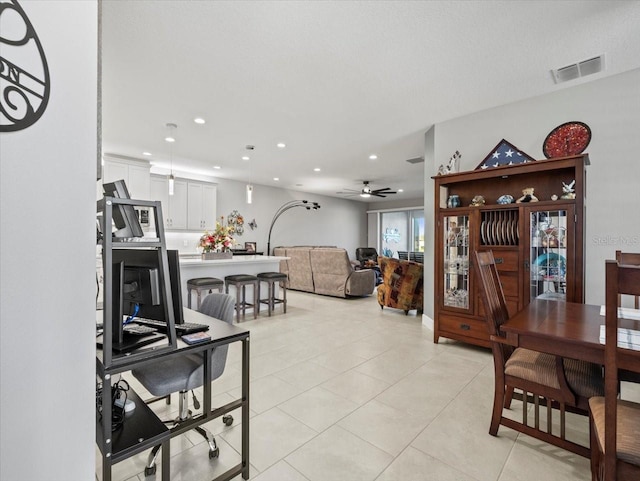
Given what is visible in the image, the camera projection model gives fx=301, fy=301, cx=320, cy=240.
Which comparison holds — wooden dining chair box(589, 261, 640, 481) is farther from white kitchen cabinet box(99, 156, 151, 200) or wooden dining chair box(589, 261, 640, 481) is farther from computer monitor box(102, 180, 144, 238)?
white kitchen cabinet box(99, 156, 151, 200)

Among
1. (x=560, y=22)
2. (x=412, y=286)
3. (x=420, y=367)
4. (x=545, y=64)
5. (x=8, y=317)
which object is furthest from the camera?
(x=412, y=286)

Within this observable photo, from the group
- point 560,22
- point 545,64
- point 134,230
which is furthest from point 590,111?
point 134,230

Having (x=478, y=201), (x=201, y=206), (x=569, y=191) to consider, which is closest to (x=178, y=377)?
(x=478, y=201)

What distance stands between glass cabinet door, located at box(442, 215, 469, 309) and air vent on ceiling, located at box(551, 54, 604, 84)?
1.52 m

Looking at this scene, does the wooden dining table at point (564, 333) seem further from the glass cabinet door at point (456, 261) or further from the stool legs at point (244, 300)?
the stool legs at point (244, 300)

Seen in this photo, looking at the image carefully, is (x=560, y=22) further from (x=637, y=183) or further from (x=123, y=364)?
(x=123, y=364)

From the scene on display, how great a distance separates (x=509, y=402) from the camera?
2.17 metres

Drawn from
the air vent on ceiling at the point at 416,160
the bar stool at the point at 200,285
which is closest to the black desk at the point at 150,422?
the bar stool at the point at 200,285

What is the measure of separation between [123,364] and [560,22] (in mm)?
3354

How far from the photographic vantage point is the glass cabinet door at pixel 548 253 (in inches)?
109

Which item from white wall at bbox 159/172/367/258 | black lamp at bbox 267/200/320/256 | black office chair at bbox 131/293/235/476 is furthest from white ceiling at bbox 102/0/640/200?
black lamp at bbox 267/200/320/256

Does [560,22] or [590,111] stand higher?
[560,22]

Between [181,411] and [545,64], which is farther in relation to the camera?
[545,64]

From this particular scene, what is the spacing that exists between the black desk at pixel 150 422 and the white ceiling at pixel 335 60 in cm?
215
